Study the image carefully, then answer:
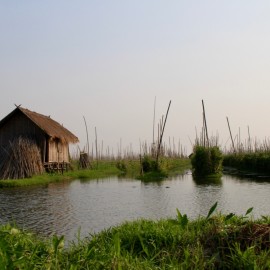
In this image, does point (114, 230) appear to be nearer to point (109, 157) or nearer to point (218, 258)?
point (218, 258)

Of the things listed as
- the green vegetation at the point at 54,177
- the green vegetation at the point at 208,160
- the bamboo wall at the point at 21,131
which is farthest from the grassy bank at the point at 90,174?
the green vegetation at the point at 208,160

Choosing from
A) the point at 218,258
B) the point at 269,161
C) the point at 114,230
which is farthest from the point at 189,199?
the point at 269,161

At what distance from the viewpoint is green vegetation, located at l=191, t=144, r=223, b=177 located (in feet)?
88.6

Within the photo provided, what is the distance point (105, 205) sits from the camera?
14461 mm

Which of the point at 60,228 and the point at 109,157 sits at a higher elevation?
the point at 109,157

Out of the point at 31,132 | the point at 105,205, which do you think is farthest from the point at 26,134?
the point at 105,205

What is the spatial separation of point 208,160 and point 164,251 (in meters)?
22.0

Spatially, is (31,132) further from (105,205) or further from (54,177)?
(105,205)

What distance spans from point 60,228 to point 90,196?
690cm

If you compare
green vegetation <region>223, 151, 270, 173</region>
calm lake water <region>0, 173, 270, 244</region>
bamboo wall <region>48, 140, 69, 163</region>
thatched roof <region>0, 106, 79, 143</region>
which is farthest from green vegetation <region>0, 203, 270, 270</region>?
green vegetation <region>223, 151, 270, 173</region>

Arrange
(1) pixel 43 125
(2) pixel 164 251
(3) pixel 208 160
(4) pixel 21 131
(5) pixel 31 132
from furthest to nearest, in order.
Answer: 1. (4) pixel 21 131
2. (5) pixel 31 132
3. (1) pixel 43 125
4. (3) pixel 208 160
5. (2) pixel 164 251

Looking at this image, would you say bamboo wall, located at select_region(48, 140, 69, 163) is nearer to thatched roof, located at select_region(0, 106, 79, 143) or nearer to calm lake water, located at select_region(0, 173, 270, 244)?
thatched roof, located at select_region(0, 106, 79, 143)

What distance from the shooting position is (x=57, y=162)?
2981 cm

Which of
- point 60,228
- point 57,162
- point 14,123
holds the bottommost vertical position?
point 60,228
